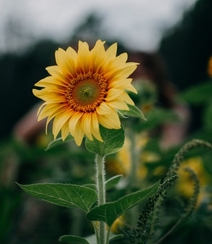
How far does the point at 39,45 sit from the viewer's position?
7953 mm

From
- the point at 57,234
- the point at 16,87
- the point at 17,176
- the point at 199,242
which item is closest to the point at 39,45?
the point at 16,87

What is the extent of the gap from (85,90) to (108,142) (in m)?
0.09

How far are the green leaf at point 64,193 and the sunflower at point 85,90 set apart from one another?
0.07 meters

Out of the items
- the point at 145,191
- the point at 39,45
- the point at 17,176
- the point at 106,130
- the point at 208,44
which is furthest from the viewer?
the point at 39,45

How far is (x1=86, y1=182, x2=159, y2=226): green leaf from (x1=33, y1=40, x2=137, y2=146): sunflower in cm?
9

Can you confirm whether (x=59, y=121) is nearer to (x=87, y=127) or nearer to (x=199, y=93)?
(x=87, y=127)

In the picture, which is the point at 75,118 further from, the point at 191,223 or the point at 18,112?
the point at 18,112

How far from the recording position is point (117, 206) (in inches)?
24.0

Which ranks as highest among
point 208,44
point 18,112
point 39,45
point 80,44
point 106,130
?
point 39,45

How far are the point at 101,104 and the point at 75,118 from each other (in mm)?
43

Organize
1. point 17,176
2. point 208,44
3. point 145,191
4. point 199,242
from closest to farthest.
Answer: point 145,191, point 199,242, point 17,176, point 208,44

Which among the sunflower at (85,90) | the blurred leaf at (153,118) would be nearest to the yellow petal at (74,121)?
the sunflower at (85,90)

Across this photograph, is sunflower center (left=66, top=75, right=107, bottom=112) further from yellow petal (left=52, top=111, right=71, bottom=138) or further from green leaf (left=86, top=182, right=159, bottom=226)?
green leaf (left=86, top=182, right=159, bottom=226)

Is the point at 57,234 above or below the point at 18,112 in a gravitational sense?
below
